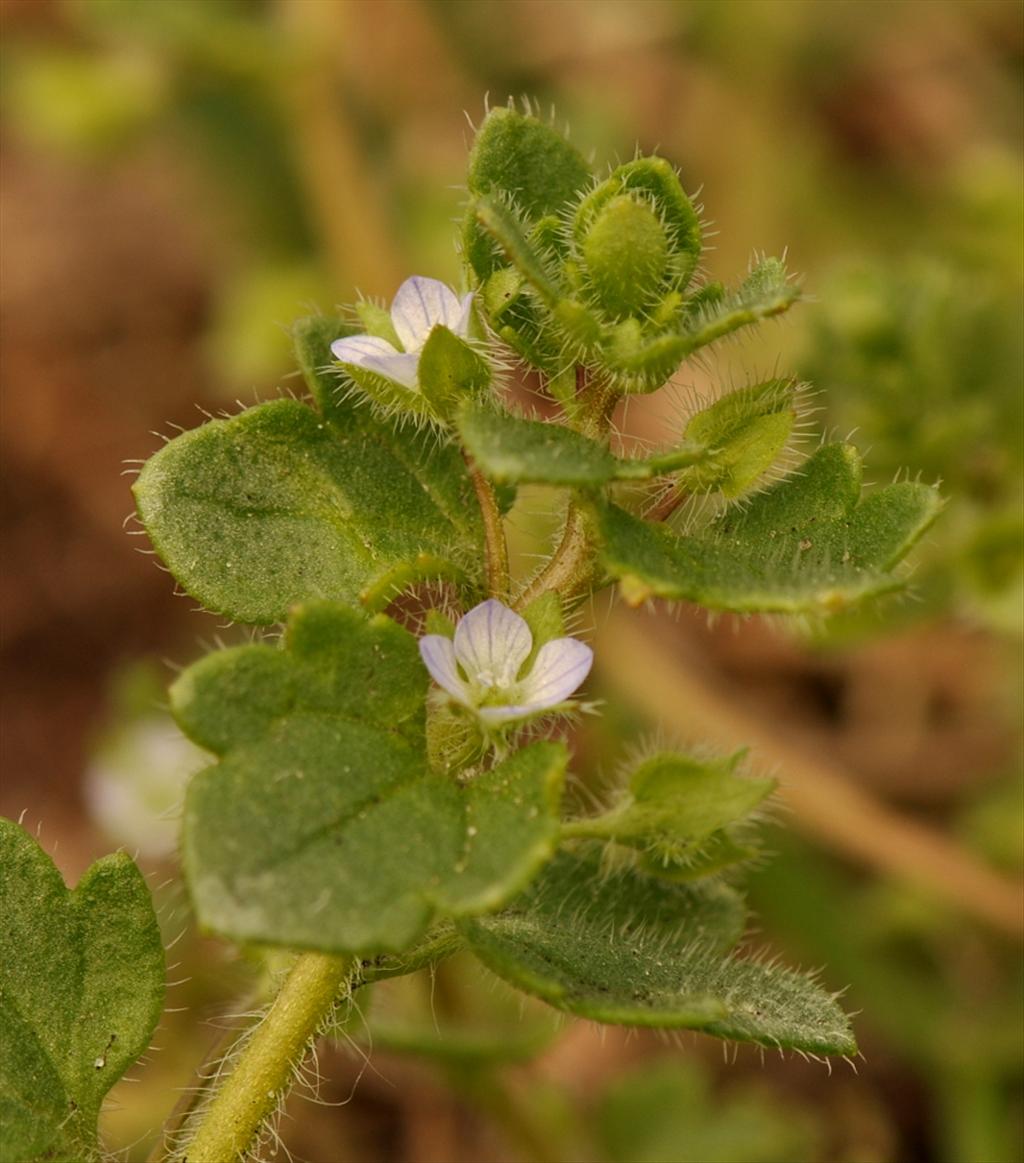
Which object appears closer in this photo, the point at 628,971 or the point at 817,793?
the point at 628,971

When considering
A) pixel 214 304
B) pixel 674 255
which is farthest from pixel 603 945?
pixel 214 304

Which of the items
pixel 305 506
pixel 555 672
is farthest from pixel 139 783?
pixel 555 672

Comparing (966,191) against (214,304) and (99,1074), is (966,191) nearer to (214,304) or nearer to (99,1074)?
(214,304)

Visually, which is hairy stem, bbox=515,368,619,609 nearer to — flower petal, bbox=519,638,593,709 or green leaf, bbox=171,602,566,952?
flower petal, bbox=519,638,593,709

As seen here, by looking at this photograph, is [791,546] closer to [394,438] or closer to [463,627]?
[463,627]

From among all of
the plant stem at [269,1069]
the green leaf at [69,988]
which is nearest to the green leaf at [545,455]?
the plant stem at [269,1069]

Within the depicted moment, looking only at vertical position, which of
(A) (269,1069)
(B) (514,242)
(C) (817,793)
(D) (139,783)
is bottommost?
(C) (817,793)
